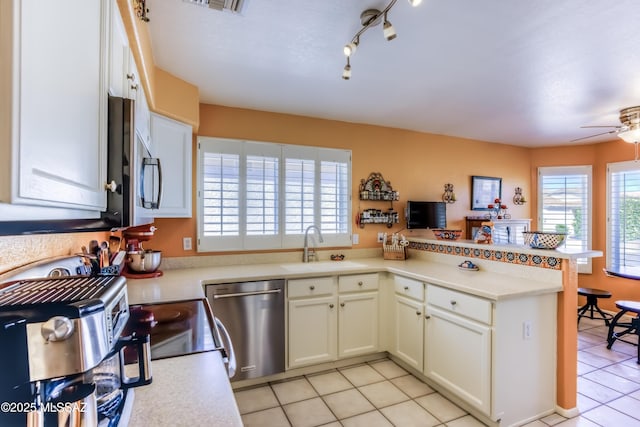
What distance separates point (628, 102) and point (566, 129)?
992mm

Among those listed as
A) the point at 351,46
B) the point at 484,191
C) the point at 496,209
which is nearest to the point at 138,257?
the point at 351,46

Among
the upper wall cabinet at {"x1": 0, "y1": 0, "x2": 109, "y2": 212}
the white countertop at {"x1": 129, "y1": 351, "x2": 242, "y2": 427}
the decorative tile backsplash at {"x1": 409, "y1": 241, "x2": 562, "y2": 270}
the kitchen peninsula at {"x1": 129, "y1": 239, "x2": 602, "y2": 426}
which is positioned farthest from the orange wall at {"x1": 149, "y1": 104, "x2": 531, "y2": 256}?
the upper wall cabinet at {"x1": 0, "y1": 0, "x2": 109, "y2": 212}

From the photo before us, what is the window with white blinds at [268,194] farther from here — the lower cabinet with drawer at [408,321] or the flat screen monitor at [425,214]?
the lower cabinet with drawer at [408,321]

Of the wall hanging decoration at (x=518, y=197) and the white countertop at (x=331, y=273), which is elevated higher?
the wall hanging decoration at (x=518, y=197)

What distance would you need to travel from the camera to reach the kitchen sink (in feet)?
9.55

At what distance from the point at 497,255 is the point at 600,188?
329cm

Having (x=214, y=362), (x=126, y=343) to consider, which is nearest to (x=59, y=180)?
(x=126, y=343)

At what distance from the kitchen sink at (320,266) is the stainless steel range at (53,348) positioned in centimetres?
230

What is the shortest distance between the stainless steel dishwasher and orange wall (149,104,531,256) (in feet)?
2.53

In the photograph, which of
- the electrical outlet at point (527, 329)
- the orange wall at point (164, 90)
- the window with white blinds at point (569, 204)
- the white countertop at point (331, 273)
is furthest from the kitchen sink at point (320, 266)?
the window with white blinds at point (569, 204)

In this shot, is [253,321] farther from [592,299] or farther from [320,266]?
[592,299]

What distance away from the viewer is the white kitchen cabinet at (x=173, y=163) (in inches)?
95.6

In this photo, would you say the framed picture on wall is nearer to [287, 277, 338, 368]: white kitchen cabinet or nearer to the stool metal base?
the stool metal base

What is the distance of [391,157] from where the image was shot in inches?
155
